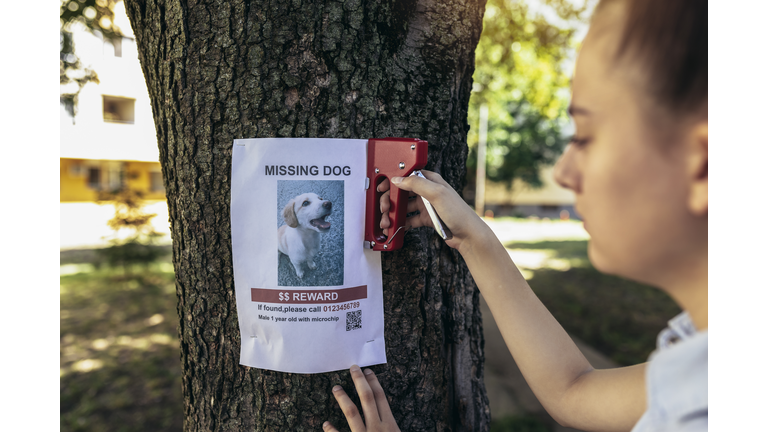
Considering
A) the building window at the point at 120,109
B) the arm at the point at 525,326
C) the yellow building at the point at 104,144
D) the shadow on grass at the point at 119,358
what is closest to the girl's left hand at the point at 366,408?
the arm at the point at 525,326

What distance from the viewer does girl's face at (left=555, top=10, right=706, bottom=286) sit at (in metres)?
0.63

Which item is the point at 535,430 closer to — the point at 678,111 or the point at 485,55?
the point at 678,111

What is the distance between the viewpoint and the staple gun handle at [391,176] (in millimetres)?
1074

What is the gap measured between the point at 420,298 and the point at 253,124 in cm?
63

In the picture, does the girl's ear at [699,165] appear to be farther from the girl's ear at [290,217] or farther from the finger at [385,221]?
the girl's ear at [290,217]

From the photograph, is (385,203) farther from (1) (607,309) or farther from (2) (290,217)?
(1) (607,309)

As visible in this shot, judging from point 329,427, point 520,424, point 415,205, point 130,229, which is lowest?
point 520,424

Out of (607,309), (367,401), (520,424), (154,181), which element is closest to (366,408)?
(367,401)

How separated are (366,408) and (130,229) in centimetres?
753

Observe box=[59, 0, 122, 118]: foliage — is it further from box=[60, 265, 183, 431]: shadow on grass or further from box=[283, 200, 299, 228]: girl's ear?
box=[283, 200, 299, 228]: girl's ear

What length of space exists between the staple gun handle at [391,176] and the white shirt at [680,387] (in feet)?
2.00

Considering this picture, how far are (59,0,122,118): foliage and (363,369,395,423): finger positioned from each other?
13.7 ft

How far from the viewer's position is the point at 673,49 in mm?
607

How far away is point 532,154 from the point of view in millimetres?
25328
